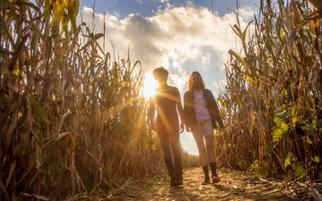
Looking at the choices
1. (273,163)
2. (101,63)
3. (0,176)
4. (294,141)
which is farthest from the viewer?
(101,63)

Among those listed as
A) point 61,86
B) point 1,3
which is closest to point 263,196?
point 61,86

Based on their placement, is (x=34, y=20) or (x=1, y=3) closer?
(x=1, y=3)

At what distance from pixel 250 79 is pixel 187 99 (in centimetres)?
174

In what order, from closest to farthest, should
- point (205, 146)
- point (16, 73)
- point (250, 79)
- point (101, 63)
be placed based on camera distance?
point (16, 73)
point (250, 79)
point (101, 63)
point (205, 146)

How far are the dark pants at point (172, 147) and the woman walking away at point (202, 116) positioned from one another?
0.87ft

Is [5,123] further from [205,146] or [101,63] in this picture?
[205,146]

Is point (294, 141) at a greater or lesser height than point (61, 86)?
lesser

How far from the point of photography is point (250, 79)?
3.07 metres

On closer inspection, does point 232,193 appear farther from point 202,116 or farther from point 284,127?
point 202,116

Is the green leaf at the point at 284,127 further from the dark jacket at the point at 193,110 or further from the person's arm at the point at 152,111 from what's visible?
the person's arm at the point at 152,111

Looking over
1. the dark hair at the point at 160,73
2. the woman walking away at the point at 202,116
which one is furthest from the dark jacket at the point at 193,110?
the dark hair at the point at 160,73

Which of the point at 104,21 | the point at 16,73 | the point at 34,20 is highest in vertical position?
the point at 104,21

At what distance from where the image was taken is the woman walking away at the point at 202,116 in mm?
4531

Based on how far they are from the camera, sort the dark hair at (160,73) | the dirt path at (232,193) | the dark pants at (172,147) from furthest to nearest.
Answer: the dark hair at (160,73) → the dark pants at (172,147) → the dirt path at (232,193)
